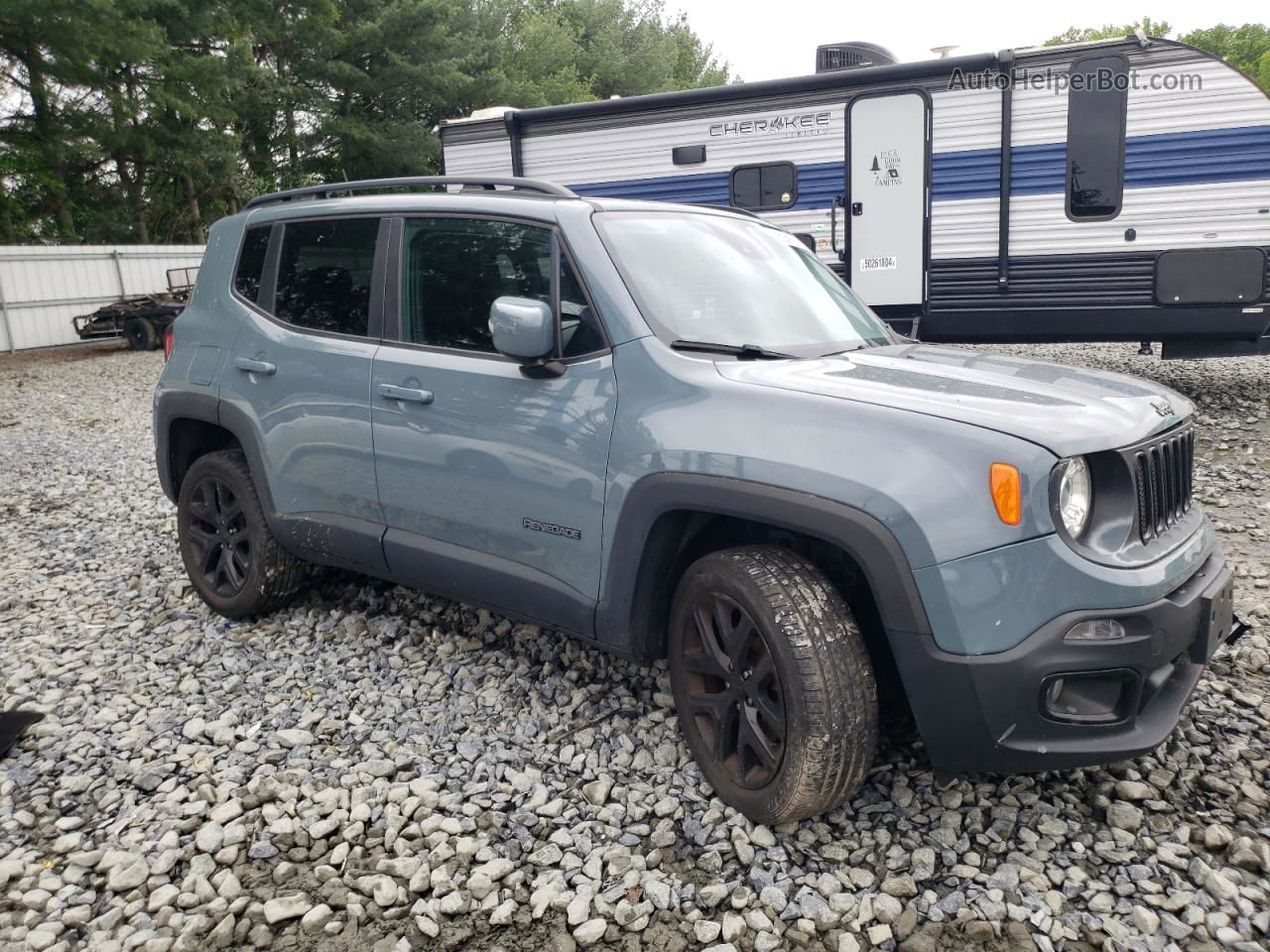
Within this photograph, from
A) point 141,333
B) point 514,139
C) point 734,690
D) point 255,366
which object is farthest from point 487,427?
point 141,333

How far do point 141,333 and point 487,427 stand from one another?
17.4 m

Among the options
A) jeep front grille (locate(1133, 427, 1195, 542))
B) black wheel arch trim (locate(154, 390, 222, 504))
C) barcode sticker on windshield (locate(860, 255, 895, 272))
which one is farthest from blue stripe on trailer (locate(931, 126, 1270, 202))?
black wheel arch trim (locate(154, 390, 222, 504))

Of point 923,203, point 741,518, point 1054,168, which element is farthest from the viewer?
point 923,203

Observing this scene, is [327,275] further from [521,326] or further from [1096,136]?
[1096,136]

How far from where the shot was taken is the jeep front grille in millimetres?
2703

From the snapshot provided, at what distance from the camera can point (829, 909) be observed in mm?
2623

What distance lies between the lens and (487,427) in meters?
3.43

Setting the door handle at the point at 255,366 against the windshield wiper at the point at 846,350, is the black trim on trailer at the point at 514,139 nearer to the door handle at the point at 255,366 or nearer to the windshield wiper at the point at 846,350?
the door handle at the point at 255,366

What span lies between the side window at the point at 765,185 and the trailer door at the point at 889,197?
1.85ft

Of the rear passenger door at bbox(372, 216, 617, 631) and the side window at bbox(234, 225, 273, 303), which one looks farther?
the side window at bbox(234, 225, 273, 303)

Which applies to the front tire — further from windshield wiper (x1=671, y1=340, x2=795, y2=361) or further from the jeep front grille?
the jeep front grille

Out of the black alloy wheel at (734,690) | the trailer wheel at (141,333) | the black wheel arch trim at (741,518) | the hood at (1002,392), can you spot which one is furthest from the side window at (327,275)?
the trailer wheel at (141,333)

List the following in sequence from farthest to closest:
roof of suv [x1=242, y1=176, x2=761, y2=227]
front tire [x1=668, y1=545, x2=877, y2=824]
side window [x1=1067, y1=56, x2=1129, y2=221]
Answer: side window [x1=1067, y1=56, x2=1129, y2=221]
roof of suv [x1=242, y1=176, x2=761, y2=227]
front tire [x1=668, y1=545, x2=877, y2=824]

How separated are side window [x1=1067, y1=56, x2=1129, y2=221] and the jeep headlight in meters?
6.68
